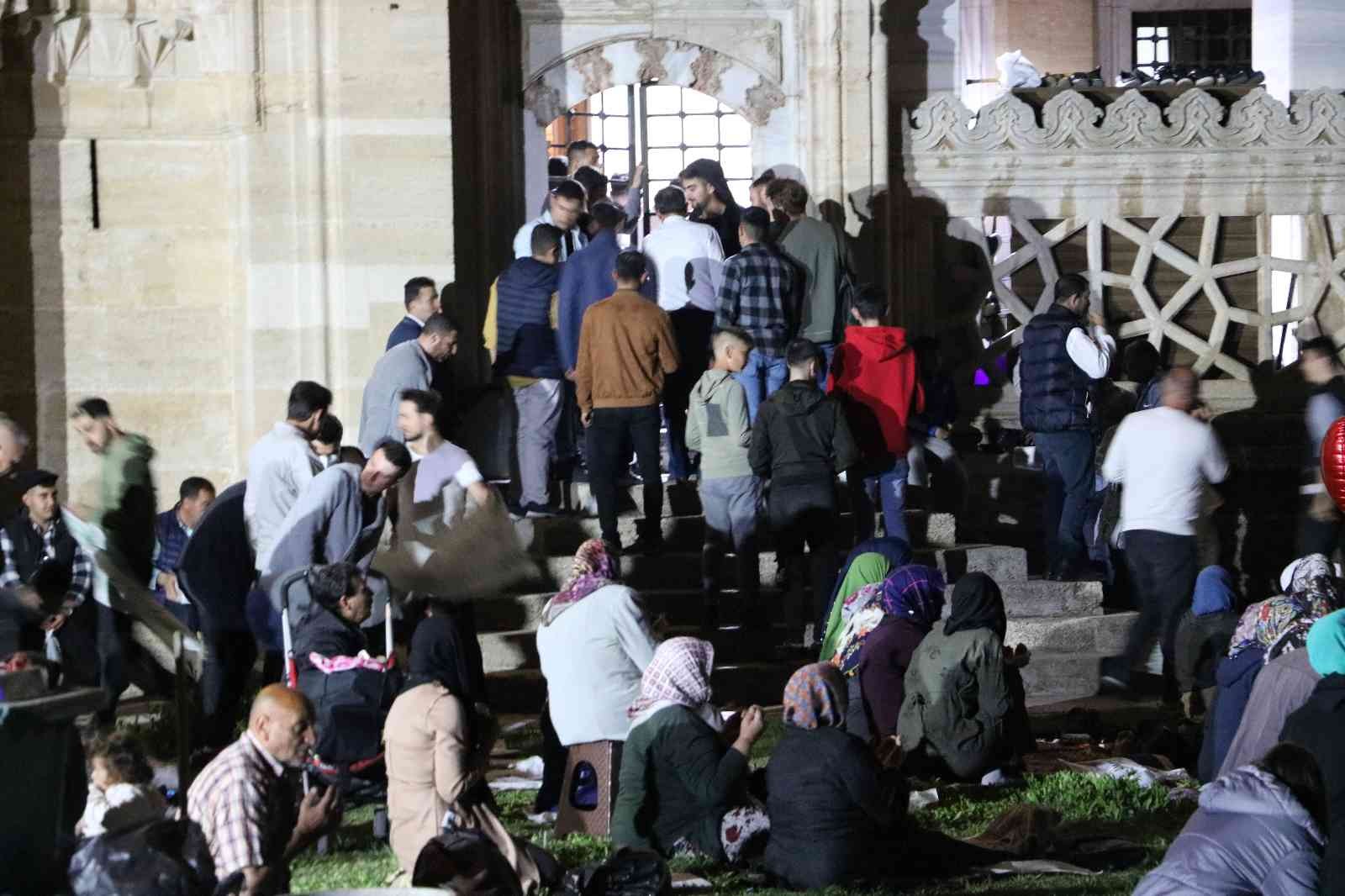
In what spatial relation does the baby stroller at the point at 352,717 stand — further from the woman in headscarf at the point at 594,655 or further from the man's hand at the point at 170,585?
the man's hand at the point at 170,585

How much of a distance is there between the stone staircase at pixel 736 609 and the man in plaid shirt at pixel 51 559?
6.64 ft

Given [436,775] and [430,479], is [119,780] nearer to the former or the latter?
[436,775]

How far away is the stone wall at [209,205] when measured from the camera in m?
12.6

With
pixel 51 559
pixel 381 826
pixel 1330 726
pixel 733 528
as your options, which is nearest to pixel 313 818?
pixel 381 826

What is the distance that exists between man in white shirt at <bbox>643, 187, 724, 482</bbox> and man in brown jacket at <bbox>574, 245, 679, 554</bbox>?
2.68ft

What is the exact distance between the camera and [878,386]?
36.6 feet

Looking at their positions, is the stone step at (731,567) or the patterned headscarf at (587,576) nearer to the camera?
the patterned headscarf at (587,576)

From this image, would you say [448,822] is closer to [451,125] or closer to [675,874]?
[675,874]

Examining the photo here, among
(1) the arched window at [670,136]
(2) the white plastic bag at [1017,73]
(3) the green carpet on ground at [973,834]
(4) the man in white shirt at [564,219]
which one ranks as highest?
(2) the white plastic bag at [1017,73]

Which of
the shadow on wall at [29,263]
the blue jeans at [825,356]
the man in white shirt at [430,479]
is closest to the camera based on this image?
the man in white shirt at [430,479]

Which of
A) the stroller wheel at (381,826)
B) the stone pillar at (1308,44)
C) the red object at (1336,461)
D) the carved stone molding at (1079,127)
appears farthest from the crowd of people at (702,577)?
the stone pillar at (1308,44)

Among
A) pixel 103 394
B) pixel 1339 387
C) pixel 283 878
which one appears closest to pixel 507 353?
pixel 103 394

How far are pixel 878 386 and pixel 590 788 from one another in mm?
3689

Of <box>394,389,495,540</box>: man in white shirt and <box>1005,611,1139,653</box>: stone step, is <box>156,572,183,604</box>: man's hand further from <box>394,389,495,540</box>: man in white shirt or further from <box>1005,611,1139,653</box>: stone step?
<box>1005,611,1139,653</box>: stone step
